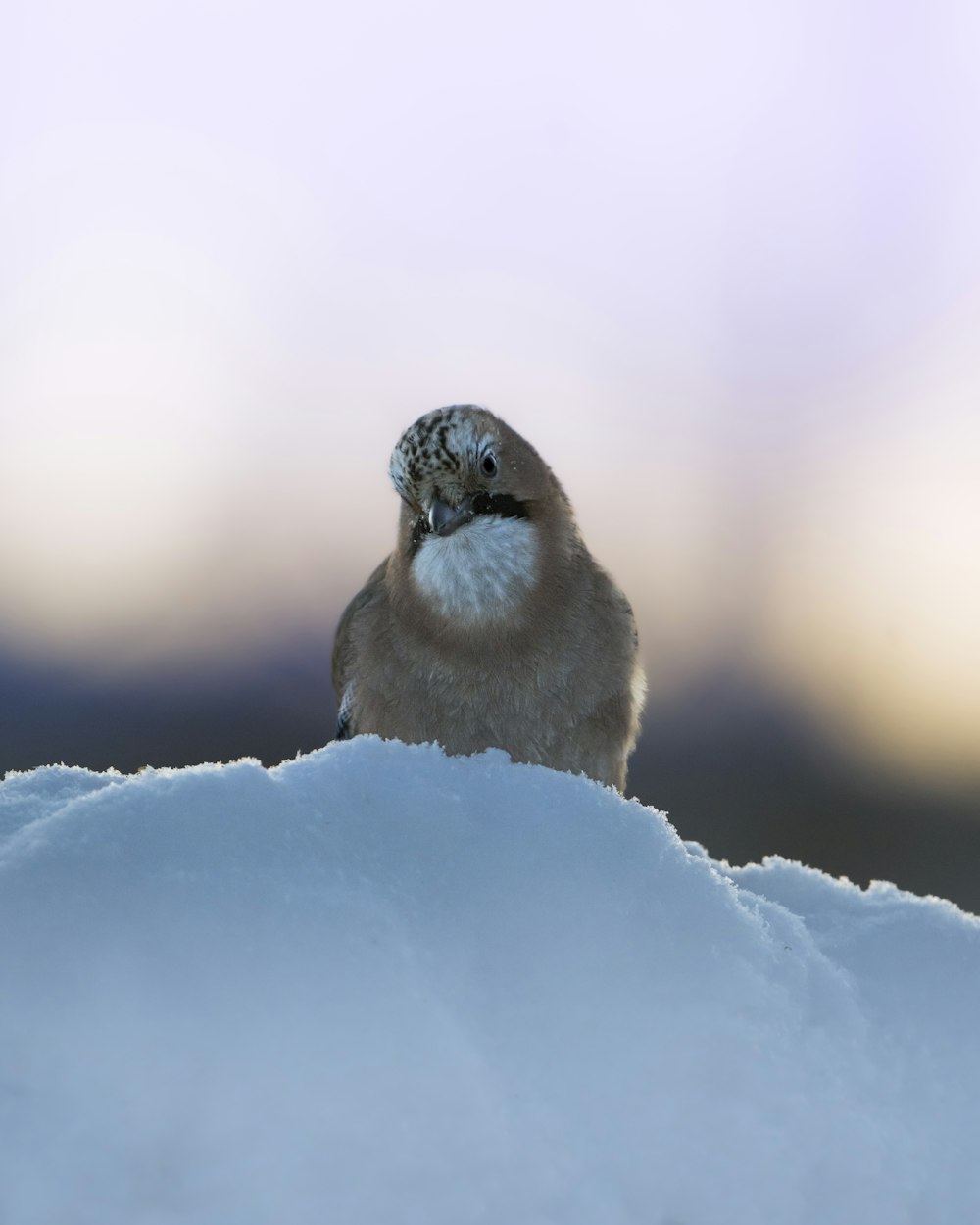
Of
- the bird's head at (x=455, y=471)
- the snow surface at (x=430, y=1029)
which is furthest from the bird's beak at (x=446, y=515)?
the snow surface at (x=430, y=1029)

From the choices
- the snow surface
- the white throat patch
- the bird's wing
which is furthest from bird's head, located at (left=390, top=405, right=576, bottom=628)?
the snow surface

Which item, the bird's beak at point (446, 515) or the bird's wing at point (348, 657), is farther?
the bird's wing at point (348, 657)

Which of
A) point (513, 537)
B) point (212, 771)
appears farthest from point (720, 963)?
point (513, 537)

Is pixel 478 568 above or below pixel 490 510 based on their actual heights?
below

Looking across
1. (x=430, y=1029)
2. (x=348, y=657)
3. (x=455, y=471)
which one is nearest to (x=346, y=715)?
(x=348, y=657)

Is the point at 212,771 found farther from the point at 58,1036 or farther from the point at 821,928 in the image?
the point at 821,928

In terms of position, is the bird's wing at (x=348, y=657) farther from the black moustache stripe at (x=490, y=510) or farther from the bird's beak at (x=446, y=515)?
A: the bird's beak at (x=446, y=515)

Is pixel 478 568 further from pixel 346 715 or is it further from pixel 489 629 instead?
pixel 346 715
